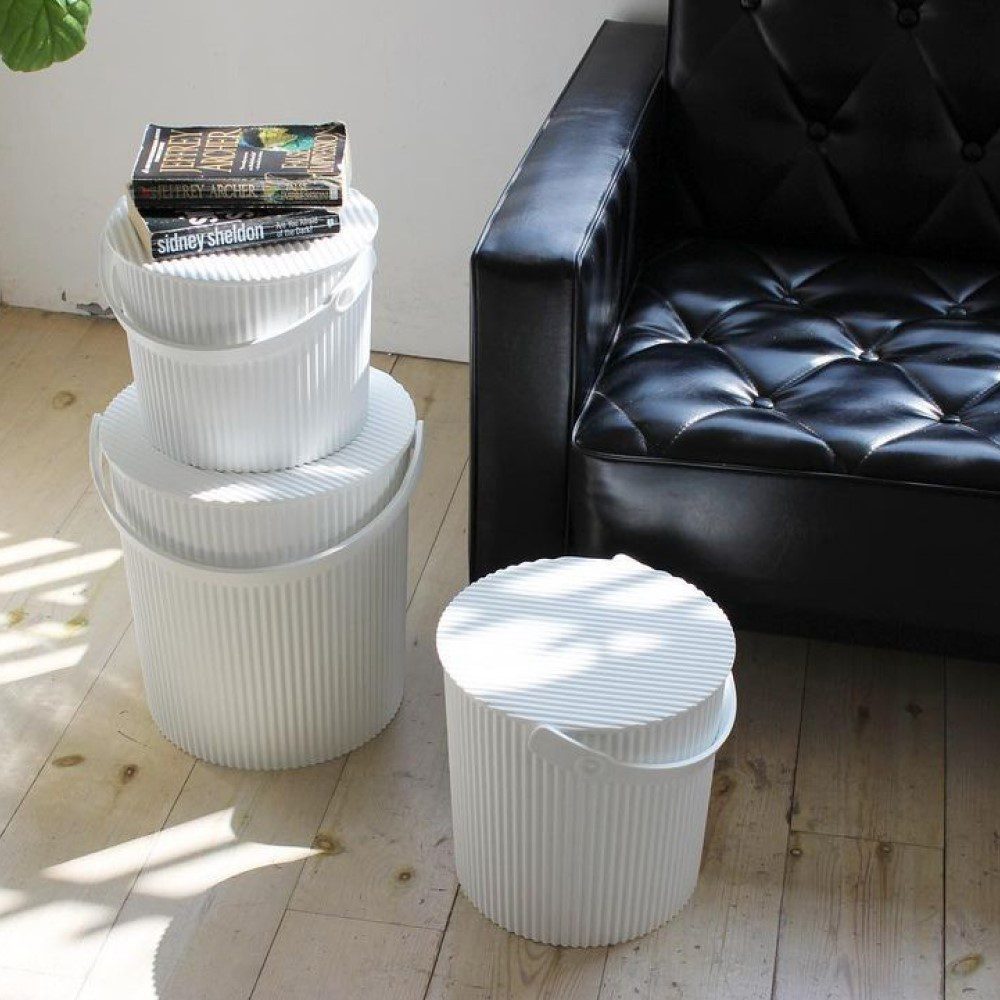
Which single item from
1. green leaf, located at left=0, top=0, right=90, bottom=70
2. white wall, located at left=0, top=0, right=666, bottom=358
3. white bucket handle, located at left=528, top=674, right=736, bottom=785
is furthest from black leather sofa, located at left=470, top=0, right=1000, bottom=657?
green leaf, located at left=0, top=0, right=90, bottom=70

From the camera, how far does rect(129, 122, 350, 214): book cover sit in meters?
1.56

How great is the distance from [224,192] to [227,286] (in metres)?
0.12

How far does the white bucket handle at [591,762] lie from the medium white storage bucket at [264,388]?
449 mm

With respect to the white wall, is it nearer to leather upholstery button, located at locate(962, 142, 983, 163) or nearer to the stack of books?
leather upholstery button, located at locate(962, 142, 983, 163)

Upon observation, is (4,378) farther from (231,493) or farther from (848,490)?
(848,490)

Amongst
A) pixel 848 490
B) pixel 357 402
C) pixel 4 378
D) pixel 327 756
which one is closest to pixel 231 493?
pixel 357 402

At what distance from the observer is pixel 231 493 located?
5.24ft

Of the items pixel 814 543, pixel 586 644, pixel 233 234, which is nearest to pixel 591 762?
pixel 586 644

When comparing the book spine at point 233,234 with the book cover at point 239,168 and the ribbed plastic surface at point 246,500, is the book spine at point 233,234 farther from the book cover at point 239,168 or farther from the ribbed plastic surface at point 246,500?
the ribbed plastic surface at point 246,500

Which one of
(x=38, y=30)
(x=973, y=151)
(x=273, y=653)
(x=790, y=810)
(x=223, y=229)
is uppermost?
(x=38, y=30)

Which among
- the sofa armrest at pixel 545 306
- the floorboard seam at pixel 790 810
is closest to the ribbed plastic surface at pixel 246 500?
the sofa armrest at pixel 545 306

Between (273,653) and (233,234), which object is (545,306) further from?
(273,653)

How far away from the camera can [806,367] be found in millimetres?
1779

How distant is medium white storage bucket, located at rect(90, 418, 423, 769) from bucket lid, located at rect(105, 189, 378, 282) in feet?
0.82
